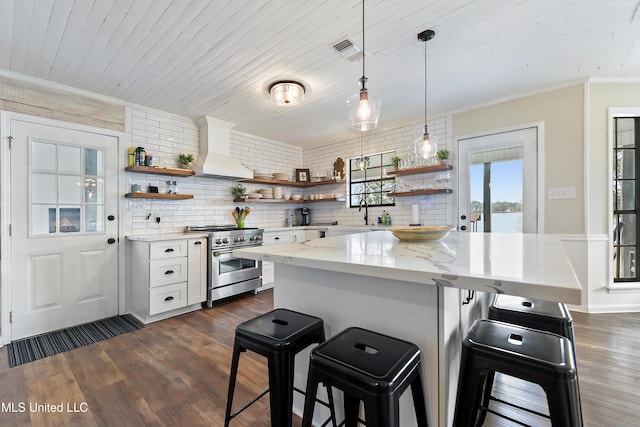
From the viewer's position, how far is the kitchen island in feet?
2.55

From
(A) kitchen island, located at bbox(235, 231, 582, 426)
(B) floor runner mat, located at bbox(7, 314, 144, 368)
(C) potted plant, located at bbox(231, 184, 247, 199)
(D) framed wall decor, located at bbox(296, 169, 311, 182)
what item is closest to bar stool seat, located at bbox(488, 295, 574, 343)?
(A) kitchen island, located at bbox(235, 231, 582, 426)

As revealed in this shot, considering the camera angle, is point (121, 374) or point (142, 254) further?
point (142, 254)

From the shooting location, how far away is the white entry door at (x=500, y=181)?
3.29 metres

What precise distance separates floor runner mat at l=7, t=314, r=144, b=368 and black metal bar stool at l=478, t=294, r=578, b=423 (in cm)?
312

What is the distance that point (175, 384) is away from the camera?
184cm

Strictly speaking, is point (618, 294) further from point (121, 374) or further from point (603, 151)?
point (121, 374)

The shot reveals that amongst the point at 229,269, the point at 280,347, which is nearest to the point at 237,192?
the point at 229,269

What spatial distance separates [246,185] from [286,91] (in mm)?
2104

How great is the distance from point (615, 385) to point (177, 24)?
151 inches

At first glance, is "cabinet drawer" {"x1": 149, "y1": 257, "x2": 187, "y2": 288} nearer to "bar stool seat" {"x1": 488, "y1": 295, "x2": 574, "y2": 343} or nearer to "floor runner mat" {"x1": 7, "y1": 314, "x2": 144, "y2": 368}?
"floor runner mat" {"x1": 7, "y1": 314, "x2": 144, "y2": 368}

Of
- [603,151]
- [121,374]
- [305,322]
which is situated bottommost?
[121,374]

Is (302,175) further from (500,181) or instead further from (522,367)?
(522,367)

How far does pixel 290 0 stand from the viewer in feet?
5.91

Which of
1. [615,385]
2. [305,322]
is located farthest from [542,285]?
[615,385]
